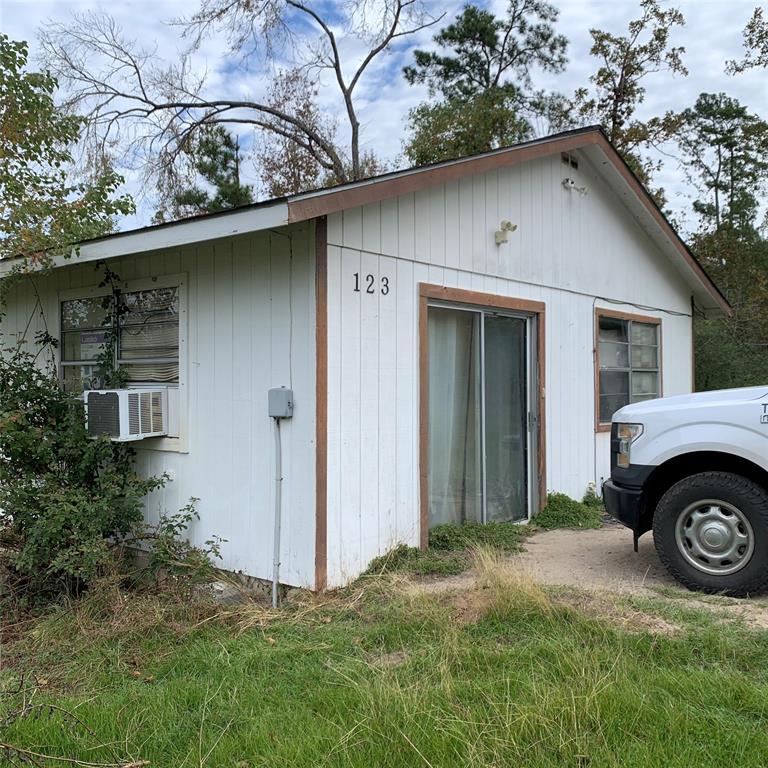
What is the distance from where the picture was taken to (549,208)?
7.59m

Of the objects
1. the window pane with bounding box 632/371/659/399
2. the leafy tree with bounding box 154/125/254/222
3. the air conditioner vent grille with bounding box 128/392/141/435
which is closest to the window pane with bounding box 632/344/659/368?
the window pane with bounding box 632/371/659/399

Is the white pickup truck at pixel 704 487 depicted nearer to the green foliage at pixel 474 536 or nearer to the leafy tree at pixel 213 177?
the green foliage at pixel 474 536

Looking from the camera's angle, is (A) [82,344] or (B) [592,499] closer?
(A) [82,344]

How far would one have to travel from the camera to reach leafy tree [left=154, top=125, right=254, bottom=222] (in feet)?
66.2

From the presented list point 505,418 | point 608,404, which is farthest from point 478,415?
point 608,404

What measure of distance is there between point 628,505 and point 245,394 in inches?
116

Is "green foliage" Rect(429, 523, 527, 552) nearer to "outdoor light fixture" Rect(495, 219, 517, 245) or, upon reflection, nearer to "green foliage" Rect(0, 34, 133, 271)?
"outdoor light fixture" Rect(495, 219, 517, 245)

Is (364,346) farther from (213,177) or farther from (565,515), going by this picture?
(213,177)

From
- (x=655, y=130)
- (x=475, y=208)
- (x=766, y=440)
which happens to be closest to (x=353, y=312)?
(x=475, y=208)

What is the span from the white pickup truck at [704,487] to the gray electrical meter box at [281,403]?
97.1 inches

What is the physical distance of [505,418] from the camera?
6.87 metres

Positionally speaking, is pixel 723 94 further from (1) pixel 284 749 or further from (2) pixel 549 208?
(1) pixel 284 749

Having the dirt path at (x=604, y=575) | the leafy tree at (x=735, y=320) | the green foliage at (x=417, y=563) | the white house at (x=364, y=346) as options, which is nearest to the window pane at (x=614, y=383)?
the white house at (x=364, y=346)

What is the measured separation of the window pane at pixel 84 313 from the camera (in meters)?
6.39
